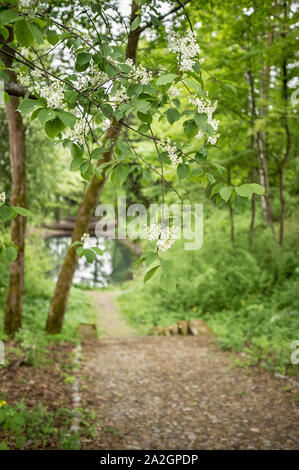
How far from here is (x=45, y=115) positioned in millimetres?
1234

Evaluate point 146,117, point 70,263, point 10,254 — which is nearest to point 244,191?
point 146,117

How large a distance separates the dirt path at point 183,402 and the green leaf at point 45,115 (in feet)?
9.63

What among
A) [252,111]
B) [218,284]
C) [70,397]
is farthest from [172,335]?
[252,111]

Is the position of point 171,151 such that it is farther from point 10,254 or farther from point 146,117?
point 10,254

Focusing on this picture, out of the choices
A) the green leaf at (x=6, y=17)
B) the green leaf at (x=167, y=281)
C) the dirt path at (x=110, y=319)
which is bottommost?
the dirt path at (x=110, y=319)

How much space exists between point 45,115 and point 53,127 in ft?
0.28

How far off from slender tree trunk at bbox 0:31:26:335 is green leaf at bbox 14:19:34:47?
11.6ft

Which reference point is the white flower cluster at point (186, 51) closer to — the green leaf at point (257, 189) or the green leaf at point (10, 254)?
the green leaf at point (257, 189)

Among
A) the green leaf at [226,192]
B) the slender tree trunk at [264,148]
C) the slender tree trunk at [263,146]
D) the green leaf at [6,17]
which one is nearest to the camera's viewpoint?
the green leaf at [6,17]

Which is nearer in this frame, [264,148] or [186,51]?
[186,51]

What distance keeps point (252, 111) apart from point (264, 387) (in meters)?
5.35

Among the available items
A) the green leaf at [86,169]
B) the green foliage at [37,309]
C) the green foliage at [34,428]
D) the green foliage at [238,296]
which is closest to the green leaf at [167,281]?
the green leaf at [86,169]

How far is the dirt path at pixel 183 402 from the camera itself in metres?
3.34
